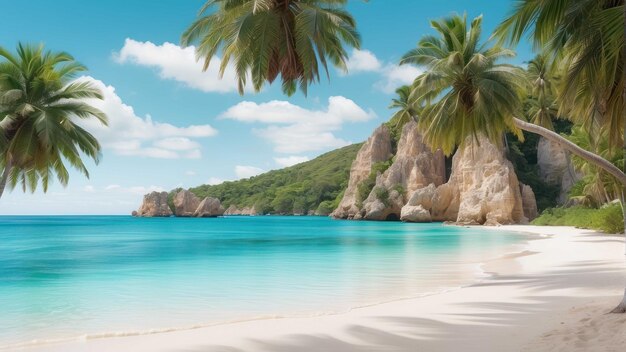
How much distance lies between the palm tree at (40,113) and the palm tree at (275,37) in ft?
12.5

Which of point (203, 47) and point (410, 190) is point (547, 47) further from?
point (410, 190)

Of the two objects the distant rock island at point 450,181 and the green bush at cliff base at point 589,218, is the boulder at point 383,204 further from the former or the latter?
the green bush at cliff base at point 589,218

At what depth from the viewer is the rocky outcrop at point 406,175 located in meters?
69.0

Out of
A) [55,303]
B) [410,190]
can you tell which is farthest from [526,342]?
[410,190]

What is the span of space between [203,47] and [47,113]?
14.4 feet

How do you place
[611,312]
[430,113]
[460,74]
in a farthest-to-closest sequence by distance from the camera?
[430,113], [460,74], [611,312]

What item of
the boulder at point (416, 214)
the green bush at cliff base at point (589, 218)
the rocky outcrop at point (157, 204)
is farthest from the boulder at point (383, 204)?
the rocky outcrop at point (157, 204)

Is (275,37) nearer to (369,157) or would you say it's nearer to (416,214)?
(416,214)

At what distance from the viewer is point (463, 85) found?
Result: 16.3 metres

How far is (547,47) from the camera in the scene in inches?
349

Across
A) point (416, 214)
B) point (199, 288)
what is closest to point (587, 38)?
point (199, 288)

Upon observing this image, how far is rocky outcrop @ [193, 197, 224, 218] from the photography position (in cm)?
12281

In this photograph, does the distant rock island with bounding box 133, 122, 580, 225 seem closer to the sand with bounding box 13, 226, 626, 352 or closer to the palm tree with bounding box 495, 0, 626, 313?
the sand with bounding box 13, 226, 626, 352

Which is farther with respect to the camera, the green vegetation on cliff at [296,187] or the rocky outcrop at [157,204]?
the rocky outcrop at [157,204]
